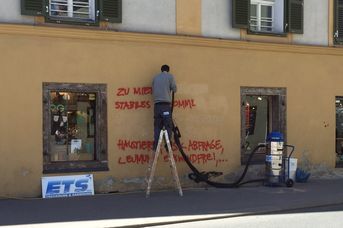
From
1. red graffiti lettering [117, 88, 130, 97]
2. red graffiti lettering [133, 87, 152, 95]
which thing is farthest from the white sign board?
red graffiti lettering [133, 87, 152, 95]

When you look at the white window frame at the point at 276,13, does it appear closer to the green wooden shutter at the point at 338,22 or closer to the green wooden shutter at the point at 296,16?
the green wooden shutter at the point at 296,16

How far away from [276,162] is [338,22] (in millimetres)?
4438

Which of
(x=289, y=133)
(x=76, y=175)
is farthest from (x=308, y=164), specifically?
(x=76, y=175)

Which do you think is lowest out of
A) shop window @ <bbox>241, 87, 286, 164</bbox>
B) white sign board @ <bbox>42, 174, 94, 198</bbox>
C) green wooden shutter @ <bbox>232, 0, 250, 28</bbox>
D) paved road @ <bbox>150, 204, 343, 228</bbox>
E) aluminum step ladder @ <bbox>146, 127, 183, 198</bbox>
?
paved road @ <bbox>150, 204, 343, 228</bbox>

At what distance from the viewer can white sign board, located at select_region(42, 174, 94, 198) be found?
10992 mm

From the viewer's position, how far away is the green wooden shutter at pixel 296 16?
13883 mm

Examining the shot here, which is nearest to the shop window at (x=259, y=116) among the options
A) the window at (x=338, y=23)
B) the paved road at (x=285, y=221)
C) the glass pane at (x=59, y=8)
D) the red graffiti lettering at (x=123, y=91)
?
the window at (x=338, y=23)

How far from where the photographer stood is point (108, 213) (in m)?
9.40

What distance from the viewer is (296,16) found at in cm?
1400

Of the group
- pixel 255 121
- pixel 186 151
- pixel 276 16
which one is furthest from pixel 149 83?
pixel 276 16

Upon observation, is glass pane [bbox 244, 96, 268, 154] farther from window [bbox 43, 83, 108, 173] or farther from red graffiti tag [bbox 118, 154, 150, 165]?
window [bbox 43, 83, 108, 173]

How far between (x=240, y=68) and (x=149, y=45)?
2431mm

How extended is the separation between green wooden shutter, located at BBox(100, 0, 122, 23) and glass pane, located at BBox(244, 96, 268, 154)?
386 centimetres

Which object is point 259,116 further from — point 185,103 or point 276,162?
point 185,103
